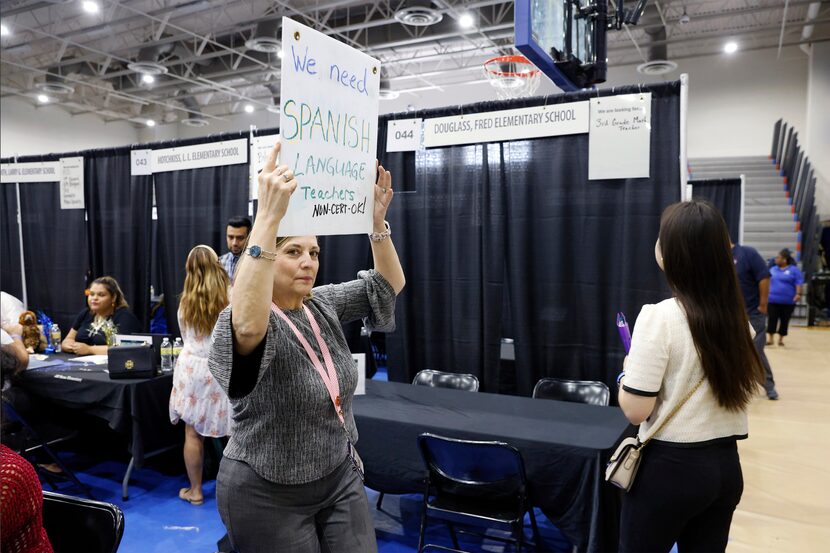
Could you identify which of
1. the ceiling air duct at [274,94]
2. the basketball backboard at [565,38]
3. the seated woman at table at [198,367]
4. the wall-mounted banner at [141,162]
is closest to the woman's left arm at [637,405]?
the basketball backboard at [565,38]

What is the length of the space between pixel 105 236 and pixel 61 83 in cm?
771

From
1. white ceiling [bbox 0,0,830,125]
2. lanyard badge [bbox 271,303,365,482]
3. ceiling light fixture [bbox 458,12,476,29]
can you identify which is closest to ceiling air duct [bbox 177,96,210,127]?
white ceiling [bbox 0,0,830,125]

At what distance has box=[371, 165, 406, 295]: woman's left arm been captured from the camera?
142cm

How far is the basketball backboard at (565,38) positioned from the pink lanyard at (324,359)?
59.3 inches

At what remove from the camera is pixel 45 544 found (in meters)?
1.13

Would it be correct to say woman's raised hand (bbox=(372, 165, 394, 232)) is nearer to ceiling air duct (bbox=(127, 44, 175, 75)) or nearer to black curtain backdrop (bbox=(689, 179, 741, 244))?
black curtain backdrop (bbox=(689, 179, 741, 244))

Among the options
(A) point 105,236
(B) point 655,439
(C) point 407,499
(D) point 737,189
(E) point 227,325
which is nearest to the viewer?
(E) point 227,325

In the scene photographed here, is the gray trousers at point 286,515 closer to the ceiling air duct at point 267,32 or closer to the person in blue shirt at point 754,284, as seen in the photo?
the person in blue shirt at point 754,284

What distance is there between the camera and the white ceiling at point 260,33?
29.3ft

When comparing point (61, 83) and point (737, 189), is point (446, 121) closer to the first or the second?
point (737, 189)

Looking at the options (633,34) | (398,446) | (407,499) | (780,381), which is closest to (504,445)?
(398,446)

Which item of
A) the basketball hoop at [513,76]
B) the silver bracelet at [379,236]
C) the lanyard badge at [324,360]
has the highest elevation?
the basketball hoop at [513,76]

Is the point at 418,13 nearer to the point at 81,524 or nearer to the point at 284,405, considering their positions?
the point at 81,524

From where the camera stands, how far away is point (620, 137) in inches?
125
